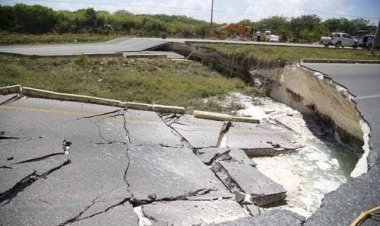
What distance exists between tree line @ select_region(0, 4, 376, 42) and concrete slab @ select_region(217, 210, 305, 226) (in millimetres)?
32230

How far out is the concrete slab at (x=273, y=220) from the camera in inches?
121

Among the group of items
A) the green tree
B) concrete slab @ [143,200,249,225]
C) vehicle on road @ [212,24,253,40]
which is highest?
the green tree

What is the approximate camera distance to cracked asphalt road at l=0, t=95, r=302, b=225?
12.3ft

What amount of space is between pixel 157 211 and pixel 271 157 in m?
3.59

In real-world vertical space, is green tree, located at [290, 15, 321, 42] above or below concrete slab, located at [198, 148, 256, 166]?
above

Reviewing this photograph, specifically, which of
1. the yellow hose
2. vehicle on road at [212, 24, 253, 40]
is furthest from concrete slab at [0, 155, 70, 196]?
vehicle on road at [212, 24, 253, 40]

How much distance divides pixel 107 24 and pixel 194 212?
36115 millimetres

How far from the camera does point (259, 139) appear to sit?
23.6 feet

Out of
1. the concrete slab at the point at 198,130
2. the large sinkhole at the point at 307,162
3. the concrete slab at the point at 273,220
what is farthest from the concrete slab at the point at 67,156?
the large sinkhole at the point at 307,162

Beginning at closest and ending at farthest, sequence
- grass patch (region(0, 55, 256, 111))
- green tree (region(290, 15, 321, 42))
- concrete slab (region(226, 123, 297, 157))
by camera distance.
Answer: concrete slab (region(226, 123, 297, 157)) < grass patch (region(0, 55, 256, 111)) < green tree (region(290, 15, 321, 42))

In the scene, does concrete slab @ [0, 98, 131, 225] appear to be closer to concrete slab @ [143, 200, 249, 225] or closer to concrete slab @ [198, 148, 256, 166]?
concrete slab @ [143, 200, 249, 225]

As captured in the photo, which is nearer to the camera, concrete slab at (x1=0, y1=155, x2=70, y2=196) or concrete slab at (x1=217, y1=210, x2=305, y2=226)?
concrete slab at (x1=217, y1=210, x2=305, y2=226)

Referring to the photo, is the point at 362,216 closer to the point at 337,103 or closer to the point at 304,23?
the point at 337,103

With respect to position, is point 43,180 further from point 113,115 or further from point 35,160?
point 113,115
